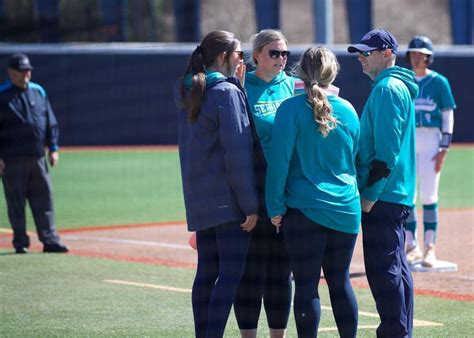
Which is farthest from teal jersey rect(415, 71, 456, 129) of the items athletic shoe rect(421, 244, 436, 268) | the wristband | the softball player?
athletic shoe rect(421, 244, 436, 268)

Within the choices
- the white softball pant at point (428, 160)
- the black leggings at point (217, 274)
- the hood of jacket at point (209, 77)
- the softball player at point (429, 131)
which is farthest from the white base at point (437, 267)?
the hood of jacket at point (209, 77)

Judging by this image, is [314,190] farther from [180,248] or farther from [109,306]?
[180,248]

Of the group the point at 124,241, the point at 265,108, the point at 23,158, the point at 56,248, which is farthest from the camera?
the point at 124,241

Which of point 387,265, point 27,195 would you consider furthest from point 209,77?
point 27,195

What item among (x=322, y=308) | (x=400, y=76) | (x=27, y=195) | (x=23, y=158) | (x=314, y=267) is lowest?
(x=322, y=308)

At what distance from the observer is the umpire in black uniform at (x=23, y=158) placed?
36.4ft

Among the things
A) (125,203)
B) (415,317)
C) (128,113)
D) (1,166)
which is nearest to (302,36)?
(128,113)

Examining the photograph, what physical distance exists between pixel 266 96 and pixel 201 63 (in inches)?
19.8

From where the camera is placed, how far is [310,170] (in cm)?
595

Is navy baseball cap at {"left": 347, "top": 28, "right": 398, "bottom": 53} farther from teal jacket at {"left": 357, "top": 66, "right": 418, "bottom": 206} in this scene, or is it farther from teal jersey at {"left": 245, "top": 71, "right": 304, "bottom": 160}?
teal jersey at {"left": 245, "top": 71, "right": 304, "bottom": 160}

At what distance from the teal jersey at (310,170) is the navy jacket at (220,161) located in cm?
15

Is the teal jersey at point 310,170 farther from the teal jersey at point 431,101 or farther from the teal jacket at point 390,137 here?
the teal jersey at point 431,101

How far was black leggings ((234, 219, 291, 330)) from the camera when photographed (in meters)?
6.38

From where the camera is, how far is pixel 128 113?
1092 inches
